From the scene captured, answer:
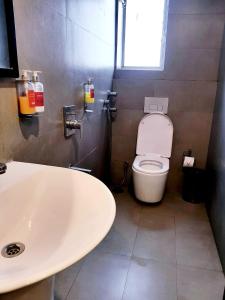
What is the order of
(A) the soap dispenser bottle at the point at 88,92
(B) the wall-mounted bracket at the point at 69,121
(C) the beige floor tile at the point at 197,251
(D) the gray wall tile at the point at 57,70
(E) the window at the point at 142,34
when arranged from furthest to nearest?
(E) the window at the point at 142,34
(A) the soap dispenser bottle at the point at 88,92
(C) the beige floor tile at the point at 197,251
(B) the wall-mounted bracket at the point at 69,121
(D) the gray wall tile at the point at 57,70

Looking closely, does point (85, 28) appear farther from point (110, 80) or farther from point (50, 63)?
point (110, 80)

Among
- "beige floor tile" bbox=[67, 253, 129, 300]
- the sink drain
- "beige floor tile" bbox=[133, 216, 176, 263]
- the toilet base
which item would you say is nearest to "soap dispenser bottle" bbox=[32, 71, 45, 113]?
the sink drain

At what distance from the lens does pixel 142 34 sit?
2510mm

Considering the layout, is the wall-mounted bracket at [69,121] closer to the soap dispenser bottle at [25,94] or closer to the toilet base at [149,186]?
the soap dispenser bottle at [25,94]

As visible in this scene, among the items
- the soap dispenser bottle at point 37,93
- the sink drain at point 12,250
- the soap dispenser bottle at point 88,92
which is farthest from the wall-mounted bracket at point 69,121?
the sink drain at point 12,250

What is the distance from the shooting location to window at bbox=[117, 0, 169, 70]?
7.89 feet

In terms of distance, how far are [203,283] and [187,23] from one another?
2.26 m

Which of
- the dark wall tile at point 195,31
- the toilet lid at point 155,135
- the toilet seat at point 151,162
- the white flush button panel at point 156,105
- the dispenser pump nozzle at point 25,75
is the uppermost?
the dark wall tile at point 195,31

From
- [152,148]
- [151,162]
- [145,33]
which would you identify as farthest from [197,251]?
[145,33]

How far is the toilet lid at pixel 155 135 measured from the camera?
247 centimetres

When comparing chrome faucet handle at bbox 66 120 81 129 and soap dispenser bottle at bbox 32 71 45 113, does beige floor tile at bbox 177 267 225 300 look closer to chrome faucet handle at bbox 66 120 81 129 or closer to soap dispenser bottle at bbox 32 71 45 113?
chrome faucet handle at bbox 66 120 81 129

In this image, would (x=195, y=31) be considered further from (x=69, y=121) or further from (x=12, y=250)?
(x=12, y=250)

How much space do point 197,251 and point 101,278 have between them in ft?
2.51

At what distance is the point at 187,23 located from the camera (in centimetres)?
224
